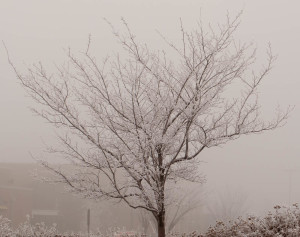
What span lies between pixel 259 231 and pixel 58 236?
20.1 ft

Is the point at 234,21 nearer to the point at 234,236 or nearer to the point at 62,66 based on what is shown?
the point at 62,66

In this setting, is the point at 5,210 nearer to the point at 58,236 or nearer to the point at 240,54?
the point at 58,236

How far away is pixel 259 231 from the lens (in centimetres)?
873

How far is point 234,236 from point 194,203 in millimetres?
28213

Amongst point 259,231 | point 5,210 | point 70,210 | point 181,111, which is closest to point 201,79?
point 181,111

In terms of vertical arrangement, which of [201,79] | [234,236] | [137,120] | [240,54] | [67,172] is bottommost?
[234,236]

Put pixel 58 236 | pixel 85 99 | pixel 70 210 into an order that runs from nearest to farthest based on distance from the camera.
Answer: pixel 85 99 < pixel 58 236 < pixel 70 210

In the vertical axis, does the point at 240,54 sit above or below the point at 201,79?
above

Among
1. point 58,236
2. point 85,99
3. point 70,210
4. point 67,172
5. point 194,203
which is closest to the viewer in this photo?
point 85,99

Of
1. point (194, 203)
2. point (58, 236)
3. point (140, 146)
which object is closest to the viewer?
point (140, 146)

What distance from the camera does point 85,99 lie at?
9023 millimetres

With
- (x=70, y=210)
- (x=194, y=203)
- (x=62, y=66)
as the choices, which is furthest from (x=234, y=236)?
(x=70, y=210)

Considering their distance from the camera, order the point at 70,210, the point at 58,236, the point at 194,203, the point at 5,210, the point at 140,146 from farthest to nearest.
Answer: the point at 70,210 → the point at 5,210 → the point at 194,203 → the point at 58,236 → the point at 140,146

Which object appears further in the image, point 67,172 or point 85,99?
point 67,172
